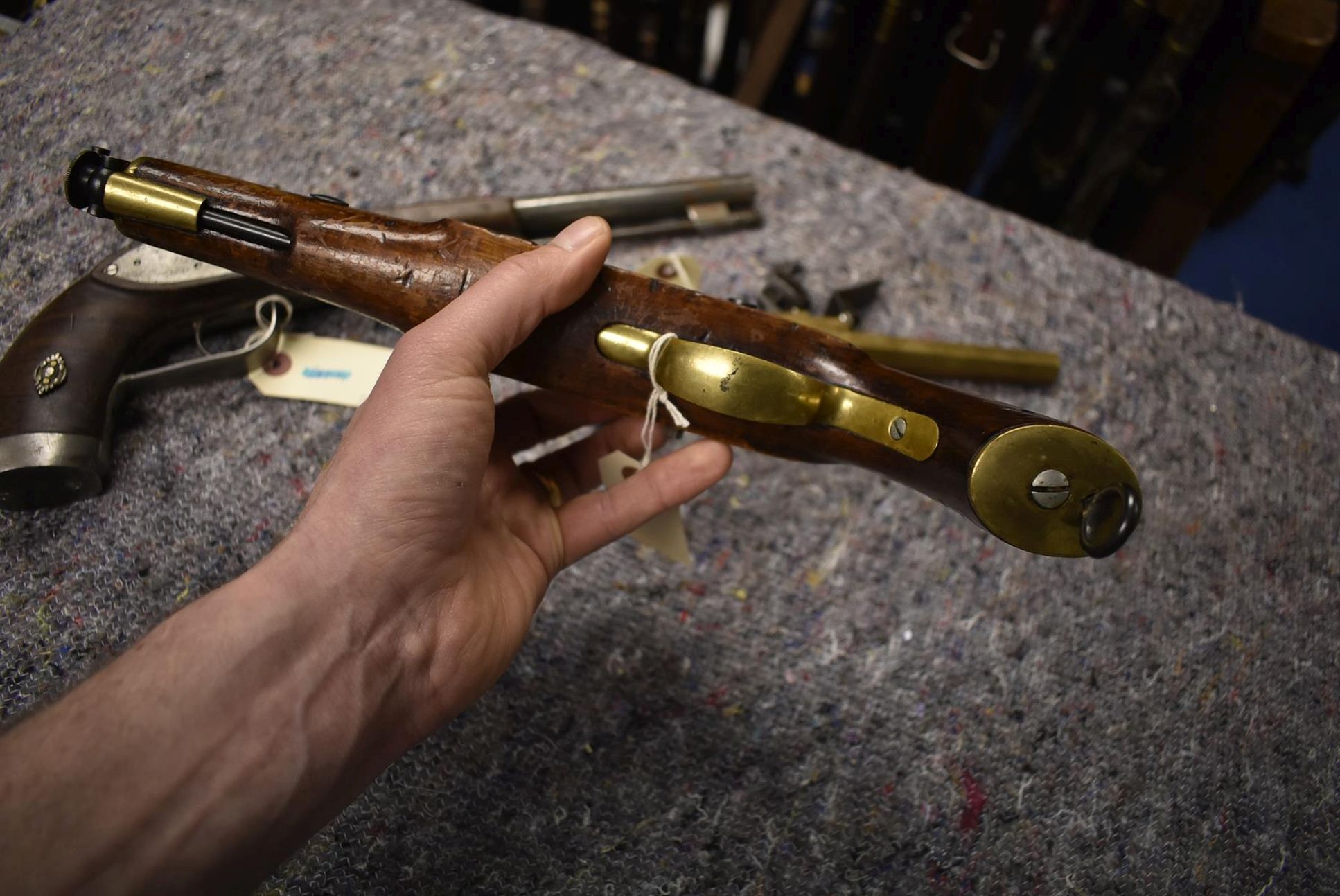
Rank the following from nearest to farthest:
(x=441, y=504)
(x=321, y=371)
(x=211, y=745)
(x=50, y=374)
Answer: (x=211, y=745) → (x=441, y=504) → (x=50, y=374) → (x=321, y=371)

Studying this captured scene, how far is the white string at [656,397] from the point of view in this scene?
85 cm

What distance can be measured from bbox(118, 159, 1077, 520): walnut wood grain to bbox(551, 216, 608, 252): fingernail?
5 centimetres

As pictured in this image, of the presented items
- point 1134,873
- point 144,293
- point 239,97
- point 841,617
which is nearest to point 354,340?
point 144,293

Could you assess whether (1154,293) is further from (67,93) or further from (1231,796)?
(67,93)

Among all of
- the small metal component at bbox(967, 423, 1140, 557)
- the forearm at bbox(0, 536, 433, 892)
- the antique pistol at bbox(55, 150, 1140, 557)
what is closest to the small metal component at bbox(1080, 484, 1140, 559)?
the small metal component at bbox(967, 423, 1140, 557)

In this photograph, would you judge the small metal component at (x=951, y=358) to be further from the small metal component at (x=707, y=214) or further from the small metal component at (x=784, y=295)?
the small metal component at (x=707, y=214)

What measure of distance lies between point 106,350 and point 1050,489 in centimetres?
119

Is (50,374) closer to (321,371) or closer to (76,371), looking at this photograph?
(76,371)

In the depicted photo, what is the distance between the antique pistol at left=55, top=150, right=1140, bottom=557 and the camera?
83cm

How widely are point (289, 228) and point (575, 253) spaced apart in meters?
0.33

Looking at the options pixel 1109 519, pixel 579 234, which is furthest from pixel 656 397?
pixel 1109 519

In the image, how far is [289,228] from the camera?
34.9 inches

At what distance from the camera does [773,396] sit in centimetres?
83

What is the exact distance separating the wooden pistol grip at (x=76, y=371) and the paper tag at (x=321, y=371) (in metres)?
0.14
